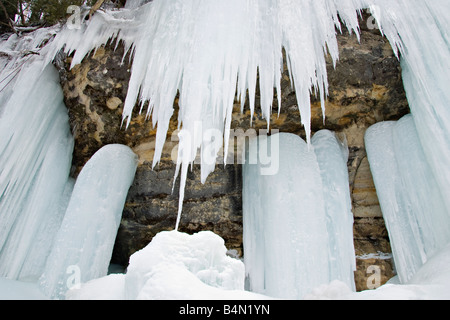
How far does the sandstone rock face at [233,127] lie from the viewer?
2639mm

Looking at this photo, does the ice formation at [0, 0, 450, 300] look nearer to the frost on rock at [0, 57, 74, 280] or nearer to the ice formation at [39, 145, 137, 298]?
the frost on rock at [0, 57, 74, 280]

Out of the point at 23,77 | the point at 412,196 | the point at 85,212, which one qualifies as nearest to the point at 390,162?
the point at 412,196

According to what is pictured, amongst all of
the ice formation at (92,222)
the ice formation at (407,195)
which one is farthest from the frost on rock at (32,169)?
the ice formation at (407,195)

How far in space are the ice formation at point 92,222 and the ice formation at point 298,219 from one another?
1056 millimetres

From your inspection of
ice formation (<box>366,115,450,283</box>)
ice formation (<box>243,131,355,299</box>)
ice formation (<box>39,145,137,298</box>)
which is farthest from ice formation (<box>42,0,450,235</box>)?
ice formation (<box>39,145,137,298</box>)

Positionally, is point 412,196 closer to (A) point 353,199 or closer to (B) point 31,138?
(A) point 353,199

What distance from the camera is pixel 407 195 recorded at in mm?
2412

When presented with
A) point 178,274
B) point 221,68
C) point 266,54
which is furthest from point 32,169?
point 178,274

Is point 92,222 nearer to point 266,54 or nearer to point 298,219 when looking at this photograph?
point 298,219

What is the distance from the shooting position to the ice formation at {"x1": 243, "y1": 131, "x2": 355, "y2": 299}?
228cm

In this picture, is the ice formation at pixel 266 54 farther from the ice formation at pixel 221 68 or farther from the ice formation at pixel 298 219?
the ice formation at pixel 298 219

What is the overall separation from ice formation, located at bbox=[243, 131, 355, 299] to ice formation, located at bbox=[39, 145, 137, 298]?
3.47 ft

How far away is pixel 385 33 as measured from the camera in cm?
238

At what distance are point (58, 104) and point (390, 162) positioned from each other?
111 inches
